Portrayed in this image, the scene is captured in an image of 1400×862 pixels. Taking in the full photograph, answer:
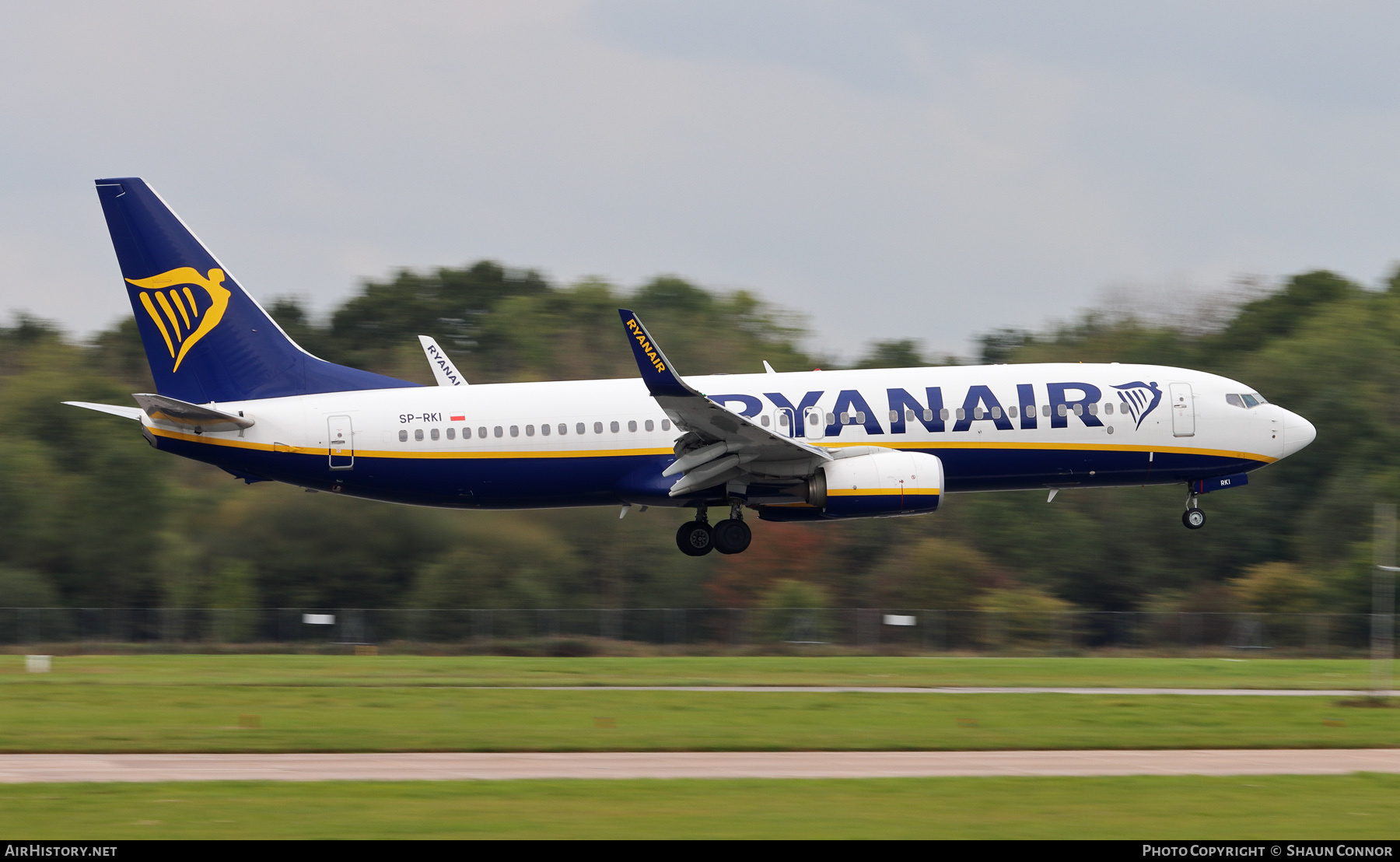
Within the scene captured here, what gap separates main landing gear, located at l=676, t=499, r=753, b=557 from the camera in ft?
116

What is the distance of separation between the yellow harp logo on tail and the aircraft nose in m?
25.3

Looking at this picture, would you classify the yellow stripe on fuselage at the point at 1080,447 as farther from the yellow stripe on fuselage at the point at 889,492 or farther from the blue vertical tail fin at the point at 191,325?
the blue vertical tail fin at the point at 191,325

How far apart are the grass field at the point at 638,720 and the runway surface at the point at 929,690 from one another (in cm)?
72

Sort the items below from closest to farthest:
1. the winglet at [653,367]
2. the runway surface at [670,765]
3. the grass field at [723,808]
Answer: the grass field at [723,808] < the runway surface at [670,765] < the winglet at [653,367]

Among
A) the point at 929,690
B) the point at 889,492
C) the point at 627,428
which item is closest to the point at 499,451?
the point at 627,428

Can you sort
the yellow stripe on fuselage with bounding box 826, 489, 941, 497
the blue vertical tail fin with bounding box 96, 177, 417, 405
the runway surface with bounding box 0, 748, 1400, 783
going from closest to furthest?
1. the runway surface with bounding box 0, 748, 1400, 783
2. the yellow stripe on fuselage with bounding box 826, 489, 941, 497
3. the blue vertical tail fin with bounding box 96, 177, 417, 405

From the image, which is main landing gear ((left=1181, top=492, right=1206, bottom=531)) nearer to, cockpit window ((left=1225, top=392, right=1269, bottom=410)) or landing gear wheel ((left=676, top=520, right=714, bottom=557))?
cockpit window ((left=1225, top=392, right=1269, bottom=410))

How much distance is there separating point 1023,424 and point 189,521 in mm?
29757

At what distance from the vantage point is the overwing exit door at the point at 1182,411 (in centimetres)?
3591

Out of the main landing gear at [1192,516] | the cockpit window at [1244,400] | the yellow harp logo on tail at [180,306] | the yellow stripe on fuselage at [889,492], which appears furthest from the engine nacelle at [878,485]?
Result: the yellow harp logo on tail at [180,306]

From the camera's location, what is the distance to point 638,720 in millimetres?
26641

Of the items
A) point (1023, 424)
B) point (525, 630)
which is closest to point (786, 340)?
point (525, 630)

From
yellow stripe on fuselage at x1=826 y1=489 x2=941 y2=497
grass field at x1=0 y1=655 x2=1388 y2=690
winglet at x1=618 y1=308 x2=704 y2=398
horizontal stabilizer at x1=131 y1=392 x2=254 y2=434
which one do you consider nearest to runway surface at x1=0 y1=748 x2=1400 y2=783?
winglet at x1=618 y1=308 x2=704 y2=398

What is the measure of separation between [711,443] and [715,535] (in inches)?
108
